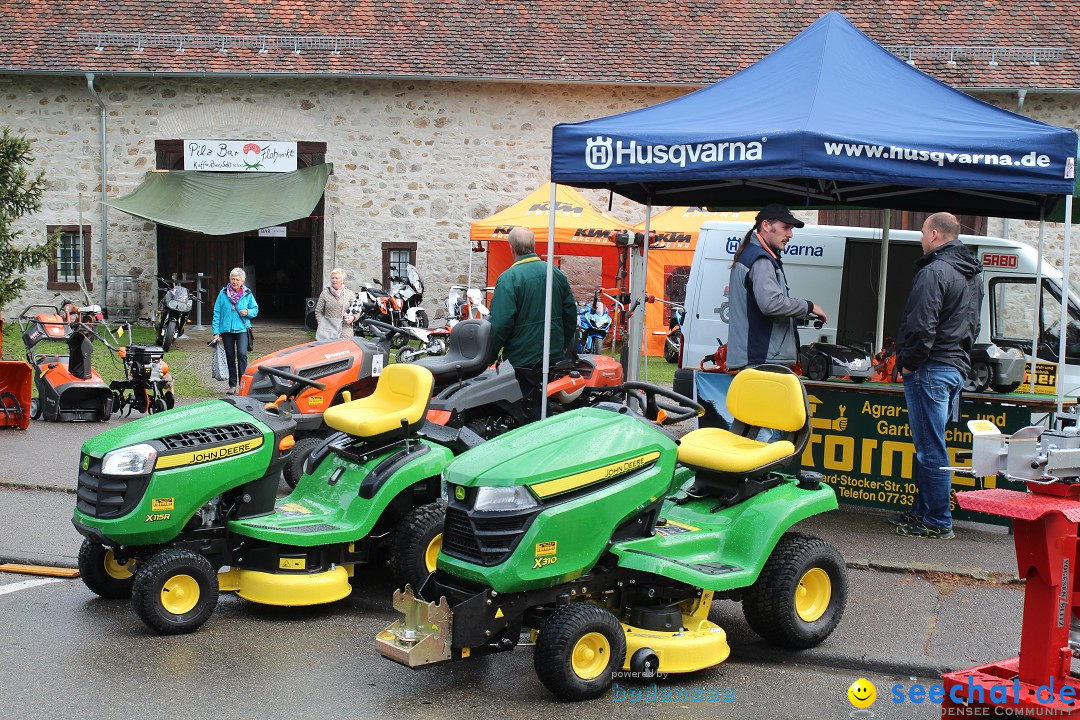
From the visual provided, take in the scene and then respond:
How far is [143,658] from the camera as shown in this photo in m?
5.21

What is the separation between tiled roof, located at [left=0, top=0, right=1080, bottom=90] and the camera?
72.8ft

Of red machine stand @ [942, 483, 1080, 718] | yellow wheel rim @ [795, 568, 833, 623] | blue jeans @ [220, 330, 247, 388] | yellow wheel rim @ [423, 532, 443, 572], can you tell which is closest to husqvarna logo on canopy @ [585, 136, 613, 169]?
yellow wheel rim @ [423, 532, 443, 572]

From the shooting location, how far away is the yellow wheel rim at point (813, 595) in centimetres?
552

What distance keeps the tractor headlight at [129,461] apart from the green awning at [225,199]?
50.9ft

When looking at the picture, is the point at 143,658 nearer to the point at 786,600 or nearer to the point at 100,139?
the point at 786,600

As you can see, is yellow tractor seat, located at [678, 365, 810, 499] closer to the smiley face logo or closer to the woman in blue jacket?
the smiley face logo

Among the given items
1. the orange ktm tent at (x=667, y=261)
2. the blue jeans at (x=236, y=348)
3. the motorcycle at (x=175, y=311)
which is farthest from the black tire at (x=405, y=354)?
the motorcycle at (x=175, y=311)

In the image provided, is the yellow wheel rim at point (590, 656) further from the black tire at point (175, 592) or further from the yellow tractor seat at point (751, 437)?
the black tire at point (175, 592)

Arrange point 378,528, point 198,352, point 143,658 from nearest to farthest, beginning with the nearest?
point 143,658, point 378,528, point 198,352

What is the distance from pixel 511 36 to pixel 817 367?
52.8ft

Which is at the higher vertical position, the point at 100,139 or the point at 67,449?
the point at 100,139

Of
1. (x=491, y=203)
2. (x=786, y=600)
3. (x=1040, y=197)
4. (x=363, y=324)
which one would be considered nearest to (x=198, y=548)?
(x=786, y=600)

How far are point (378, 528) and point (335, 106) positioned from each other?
1807 cm

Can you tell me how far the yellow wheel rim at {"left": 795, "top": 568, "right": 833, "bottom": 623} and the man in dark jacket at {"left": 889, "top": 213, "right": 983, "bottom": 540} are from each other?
7.30ft
